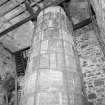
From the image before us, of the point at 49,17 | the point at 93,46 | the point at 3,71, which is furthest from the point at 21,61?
the point at 49,17

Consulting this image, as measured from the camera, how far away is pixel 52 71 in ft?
8.39

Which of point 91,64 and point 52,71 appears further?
point 91,64

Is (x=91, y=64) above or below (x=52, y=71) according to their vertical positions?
above

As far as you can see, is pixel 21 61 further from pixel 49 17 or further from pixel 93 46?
pixel 49 17

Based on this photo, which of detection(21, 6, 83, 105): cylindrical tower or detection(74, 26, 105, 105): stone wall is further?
detection(74, 26, 105, 105): stone wall

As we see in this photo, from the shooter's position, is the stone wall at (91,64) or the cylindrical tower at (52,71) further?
the stone wall at (91,64)

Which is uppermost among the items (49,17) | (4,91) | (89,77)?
(49,17)

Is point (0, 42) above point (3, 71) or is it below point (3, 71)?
above

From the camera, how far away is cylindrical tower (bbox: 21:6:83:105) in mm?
2220

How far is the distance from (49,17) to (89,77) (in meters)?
2.57

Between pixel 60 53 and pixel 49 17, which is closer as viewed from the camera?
pixel 60 53

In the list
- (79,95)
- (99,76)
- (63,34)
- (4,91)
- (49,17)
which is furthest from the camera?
(4,91)

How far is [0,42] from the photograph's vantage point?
7.23 metres

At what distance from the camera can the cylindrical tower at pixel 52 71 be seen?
2220 mm
